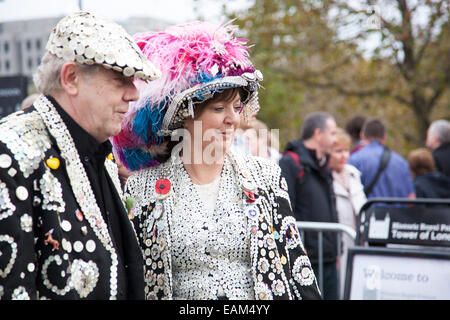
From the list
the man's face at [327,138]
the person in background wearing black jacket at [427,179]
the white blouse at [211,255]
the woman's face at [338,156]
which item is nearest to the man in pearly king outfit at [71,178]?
the white blouse at [211,255]

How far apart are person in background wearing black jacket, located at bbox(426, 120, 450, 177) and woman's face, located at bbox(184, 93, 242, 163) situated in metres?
4.56

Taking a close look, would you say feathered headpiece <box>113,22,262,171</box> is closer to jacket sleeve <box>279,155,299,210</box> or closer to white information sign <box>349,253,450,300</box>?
white information sign <box>349,253,450,300</box>

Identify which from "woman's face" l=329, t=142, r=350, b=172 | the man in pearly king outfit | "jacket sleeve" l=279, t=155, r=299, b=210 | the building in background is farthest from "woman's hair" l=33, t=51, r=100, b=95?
"woman's face" l=329, t=142, r=350, b=172

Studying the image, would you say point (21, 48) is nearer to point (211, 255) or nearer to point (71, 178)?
point (211, 255)

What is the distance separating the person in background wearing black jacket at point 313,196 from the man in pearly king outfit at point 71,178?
119 inches

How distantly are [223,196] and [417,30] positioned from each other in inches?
341

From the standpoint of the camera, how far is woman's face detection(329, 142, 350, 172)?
5691 mm

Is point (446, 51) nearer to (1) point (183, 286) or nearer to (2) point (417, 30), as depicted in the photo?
(2) point (417, 30)

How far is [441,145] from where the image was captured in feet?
22.4

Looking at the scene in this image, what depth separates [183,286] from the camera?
2588 millimetres

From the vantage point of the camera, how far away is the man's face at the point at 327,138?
213 inches

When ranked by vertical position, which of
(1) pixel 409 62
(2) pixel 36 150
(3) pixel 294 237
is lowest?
(3) pixel 294 237

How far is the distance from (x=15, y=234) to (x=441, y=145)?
239 inches
